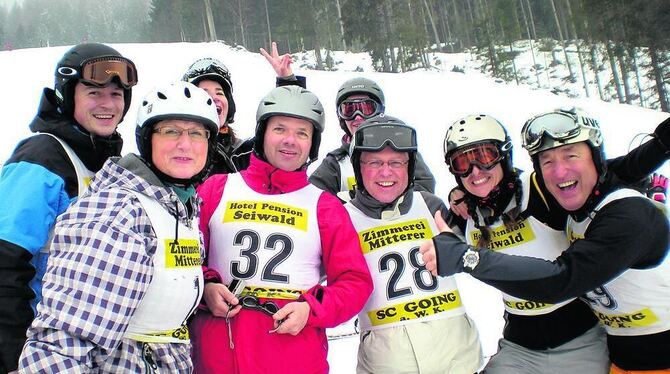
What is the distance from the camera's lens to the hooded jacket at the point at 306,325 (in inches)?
→ 109

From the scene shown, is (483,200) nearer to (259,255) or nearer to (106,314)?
(259,255)

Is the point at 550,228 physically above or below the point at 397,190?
below

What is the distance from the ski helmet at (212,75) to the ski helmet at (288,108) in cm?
130

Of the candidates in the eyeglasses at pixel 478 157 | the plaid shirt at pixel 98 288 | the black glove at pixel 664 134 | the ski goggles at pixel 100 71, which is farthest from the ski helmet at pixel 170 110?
the black glove at pixel 664 134

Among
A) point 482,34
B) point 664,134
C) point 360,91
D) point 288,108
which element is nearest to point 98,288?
point 288,108

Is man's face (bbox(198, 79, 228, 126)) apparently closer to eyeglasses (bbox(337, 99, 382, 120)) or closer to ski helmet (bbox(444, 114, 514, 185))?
eyeglasses (bbox(337, 99, 382, 120))

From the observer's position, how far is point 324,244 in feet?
10.1

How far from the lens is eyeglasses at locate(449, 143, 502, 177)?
11.5ft

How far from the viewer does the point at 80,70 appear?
312cm

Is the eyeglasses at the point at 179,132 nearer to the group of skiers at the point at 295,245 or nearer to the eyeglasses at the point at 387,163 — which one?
the group of skiers at the point at 295,245

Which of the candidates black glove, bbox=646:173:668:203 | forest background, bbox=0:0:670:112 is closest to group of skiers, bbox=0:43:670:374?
black glove, bbox=646:173:668:203

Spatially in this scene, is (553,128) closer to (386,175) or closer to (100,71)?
(386,175)

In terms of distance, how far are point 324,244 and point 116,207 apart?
4.35 ft

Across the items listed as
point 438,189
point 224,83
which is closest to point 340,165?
point 224,83
